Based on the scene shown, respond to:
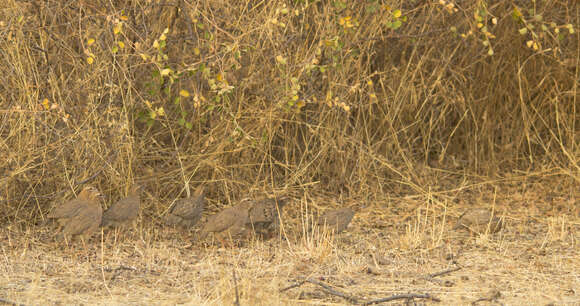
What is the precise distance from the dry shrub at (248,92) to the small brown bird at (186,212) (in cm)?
49

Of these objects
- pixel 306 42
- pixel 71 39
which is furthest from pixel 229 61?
pixel 71 39

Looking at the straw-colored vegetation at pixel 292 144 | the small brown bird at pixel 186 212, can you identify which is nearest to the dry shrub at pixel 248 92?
the straw-colored vegetation at pixel 292 144

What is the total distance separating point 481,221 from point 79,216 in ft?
10.4

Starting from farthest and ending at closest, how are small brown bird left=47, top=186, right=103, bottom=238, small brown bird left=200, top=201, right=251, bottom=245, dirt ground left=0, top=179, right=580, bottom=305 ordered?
small brown bird left=200, top=201, right=251, bottom=245
small brown bird left=47, top=186, right=103, bottom=238
dirt ground left=0, top=179, right=580, bottom=305

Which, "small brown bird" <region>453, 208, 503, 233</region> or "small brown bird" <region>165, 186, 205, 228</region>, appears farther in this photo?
"small brown bird" <region>453, 208, 503, 233</region>

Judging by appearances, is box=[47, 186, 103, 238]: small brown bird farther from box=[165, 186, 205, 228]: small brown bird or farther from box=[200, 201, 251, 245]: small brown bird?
box=[200, 201, 251, 245]: small brown bird

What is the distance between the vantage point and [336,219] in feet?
22.0

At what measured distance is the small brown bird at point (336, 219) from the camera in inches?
263

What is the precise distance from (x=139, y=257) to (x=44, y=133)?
152cm

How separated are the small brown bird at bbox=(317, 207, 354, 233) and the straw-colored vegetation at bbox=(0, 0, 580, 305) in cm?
10

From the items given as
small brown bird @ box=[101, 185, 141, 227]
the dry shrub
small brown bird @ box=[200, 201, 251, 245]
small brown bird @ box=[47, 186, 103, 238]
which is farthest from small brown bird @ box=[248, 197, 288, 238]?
small brown bird @ box=[47, 186, 103, 238]

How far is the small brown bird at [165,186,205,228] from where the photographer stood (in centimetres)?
666

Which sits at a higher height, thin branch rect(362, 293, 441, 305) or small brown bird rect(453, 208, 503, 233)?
thin branch rect(362, 293, 441, 305)

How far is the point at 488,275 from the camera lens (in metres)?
5.70
